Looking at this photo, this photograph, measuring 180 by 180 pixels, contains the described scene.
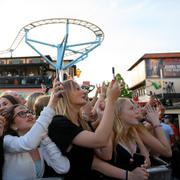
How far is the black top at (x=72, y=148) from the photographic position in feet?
7.72

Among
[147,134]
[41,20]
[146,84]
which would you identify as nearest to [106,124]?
[147,134]

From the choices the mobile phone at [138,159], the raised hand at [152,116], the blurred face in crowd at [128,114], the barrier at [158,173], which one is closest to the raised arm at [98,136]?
the mobile phone at [138,159]

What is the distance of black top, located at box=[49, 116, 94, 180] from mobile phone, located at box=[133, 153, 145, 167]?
0.40 meters

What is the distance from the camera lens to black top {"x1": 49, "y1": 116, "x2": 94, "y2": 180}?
235 cm

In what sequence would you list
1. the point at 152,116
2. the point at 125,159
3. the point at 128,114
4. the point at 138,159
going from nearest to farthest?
the point at 138,159
the point at 125,159
the point at 128,114
the point at 152,116

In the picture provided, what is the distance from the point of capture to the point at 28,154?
2.40 meters

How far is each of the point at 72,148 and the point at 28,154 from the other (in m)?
0.31

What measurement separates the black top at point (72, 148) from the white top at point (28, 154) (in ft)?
0.16

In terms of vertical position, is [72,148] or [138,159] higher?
[72,148]

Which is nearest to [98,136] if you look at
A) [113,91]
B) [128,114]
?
[113,91]

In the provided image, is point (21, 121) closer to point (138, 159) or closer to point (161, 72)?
point (138, 159)

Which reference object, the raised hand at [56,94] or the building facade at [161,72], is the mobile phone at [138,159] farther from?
the building facade at [161,72]

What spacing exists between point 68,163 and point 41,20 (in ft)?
95.6

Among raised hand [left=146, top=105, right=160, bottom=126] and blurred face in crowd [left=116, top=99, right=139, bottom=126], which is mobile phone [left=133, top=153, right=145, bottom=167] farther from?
raised hand [left=146, top=105, right=160, bottom=126]
